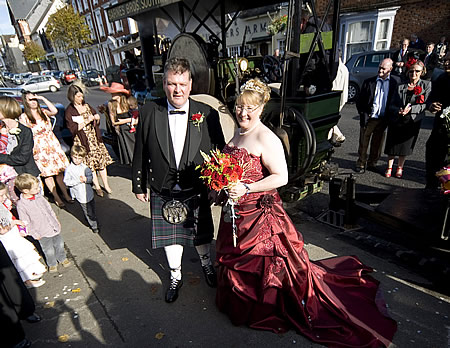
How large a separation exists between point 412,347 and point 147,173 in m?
2.65

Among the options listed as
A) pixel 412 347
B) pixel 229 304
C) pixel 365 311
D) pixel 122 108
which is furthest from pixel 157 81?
pixel 412 347

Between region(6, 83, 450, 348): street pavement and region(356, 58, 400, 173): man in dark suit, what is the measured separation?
2038 millimetres

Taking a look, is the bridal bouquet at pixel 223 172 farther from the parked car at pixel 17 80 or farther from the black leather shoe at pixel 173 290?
the parked car at pixel 17 80

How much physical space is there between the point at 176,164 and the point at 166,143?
0.68 feet

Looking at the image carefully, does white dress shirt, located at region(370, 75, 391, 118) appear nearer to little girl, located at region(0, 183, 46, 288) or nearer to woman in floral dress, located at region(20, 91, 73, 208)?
woman in floral dress, located at region(20, 91, 73, 208)

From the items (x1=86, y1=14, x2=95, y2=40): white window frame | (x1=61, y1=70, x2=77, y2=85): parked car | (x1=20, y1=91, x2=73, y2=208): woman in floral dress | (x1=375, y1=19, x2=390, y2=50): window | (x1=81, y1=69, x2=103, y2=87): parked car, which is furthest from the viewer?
(x1=86, y1=14, x2=95, y2=40): white window frame

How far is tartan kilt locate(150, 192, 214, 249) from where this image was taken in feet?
9.09

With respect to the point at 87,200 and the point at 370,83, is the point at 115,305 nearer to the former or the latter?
the point at 87,200

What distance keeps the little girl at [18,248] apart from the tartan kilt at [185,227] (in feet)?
4.57

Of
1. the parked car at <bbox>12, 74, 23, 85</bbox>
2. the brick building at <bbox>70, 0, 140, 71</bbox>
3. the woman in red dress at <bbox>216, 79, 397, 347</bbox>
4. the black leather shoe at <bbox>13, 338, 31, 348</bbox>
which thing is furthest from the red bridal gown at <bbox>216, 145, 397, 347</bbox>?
the parked car at <bbox>12, 74, 23, 85</bbox>

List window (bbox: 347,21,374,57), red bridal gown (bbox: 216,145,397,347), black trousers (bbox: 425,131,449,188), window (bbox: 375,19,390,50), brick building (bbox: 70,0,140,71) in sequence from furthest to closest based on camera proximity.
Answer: brick building (bbox: 70,0,140,71)
window (bbox: 347,21,374,57)
window (bbox: 375,19,390,50)
black trousers (bbox: 425,131,449,188)
red bridal gown (bbox: 216,145,397,347)

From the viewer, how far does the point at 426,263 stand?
3045 millimetres

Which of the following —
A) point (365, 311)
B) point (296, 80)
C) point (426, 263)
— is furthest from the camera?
point (296, 80)

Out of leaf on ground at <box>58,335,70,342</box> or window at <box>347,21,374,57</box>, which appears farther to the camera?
window at <box>347,21,374,57</box>
